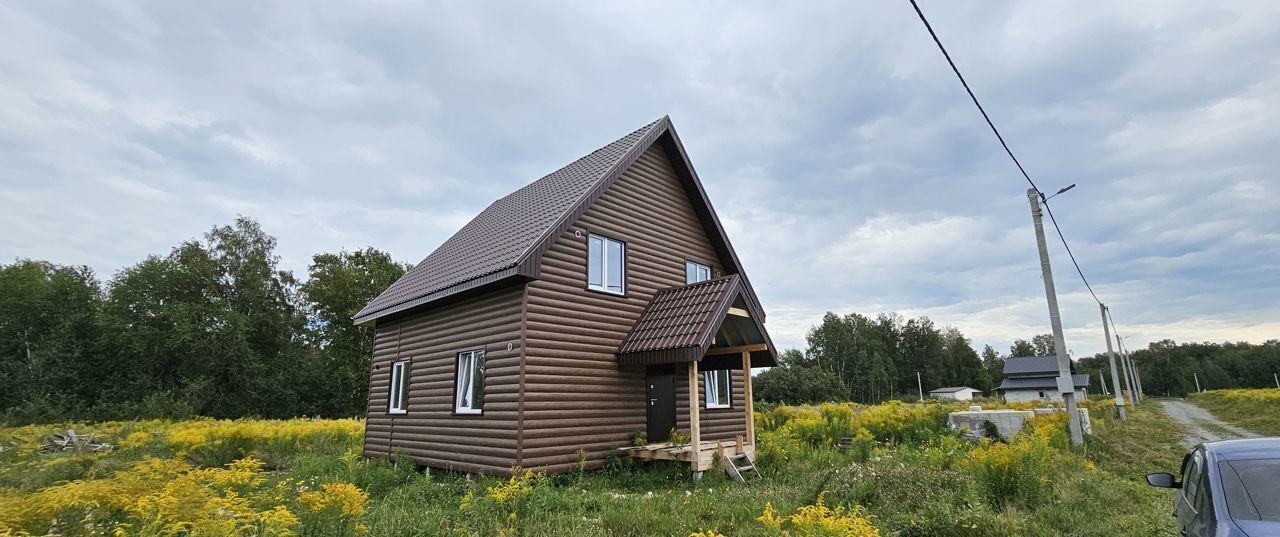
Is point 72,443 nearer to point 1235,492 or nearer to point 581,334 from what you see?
point 581,334

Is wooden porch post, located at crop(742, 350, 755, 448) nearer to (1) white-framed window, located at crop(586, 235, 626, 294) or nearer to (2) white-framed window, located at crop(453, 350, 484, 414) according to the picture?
(1) white-framed window, located at crop(586, 235, 626, 294)

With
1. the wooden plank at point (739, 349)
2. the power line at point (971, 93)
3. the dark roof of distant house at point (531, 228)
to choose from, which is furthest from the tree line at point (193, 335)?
the power line at point (971, 93)

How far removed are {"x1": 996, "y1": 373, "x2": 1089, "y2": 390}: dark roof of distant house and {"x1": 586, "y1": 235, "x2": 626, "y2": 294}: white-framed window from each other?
215 feet

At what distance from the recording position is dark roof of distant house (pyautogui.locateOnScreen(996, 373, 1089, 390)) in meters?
60.8

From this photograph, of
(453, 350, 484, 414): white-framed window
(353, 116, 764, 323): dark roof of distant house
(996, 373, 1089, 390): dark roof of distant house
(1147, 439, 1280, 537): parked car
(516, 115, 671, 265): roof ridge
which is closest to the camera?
(1147, 439, 1280, 537): parked car

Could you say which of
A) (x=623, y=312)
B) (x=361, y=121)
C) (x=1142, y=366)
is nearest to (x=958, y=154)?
(x=623, y=312)

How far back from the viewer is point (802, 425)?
15.6m

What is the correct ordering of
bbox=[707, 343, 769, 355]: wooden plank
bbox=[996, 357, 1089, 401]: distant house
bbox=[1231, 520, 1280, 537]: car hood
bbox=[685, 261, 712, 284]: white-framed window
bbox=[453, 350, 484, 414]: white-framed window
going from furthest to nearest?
bbox=[996, 357, 1089, 401]: distant house → bbox=[685, 261, 712, 284]: white-framed window → bbox=[707, 343, 769, 355]: wooden plank → bbox=[453, 350, 484, 414]: white-framed window → bbox=[1231, 520, 1280, 537]: car hood

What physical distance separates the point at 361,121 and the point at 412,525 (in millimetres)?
12037

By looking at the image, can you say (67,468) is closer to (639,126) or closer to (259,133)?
(259,133)

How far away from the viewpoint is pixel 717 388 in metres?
14.0

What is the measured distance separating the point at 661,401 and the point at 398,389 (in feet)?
21.0

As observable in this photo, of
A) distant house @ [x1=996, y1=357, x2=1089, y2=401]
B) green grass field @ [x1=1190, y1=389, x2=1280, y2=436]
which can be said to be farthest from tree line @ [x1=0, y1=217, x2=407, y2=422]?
distant house @ [x1=996, y1=357, x2=1089, y2=401]

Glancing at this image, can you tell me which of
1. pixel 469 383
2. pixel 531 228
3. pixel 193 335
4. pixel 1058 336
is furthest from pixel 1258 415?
pixel 193 335
